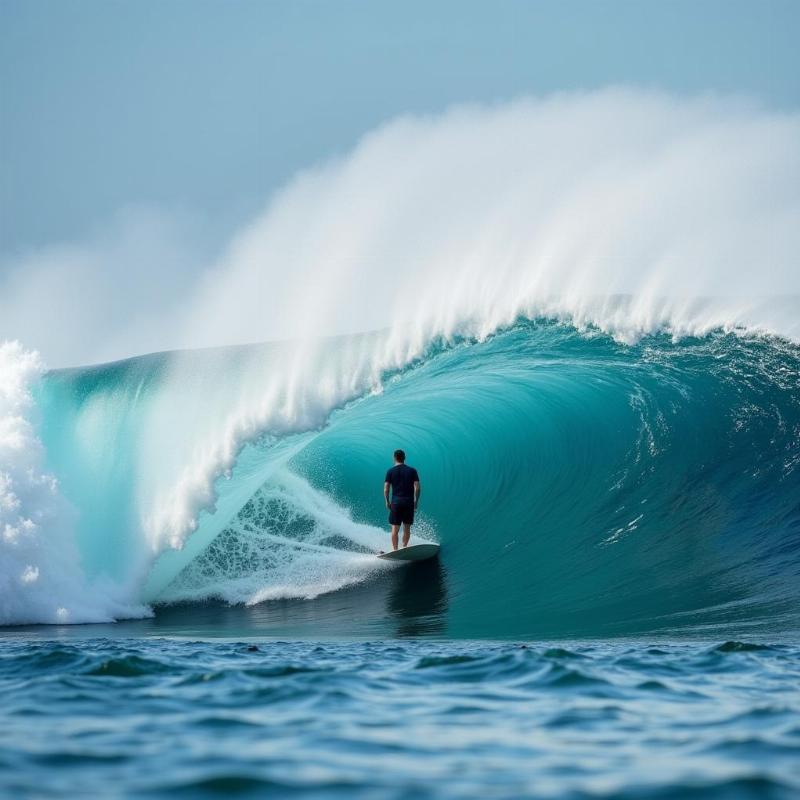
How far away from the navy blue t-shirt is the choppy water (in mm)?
4921

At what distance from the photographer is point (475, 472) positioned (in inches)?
574

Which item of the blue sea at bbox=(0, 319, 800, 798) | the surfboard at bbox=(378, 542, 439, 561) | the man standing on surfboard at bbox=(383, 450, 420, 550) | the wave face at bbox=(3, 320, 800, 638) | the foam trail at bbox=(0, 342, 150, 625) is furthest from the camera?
the surfboard at bbox=(378, 542, 439, 561)

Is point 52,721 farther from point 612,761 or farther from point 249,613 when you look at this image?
point 249,613

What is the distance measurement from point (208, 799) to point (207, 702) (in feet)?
5.46

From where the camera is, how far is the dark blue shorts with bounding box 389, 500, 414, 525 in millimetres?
11359

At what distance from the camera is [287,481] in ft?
45.0

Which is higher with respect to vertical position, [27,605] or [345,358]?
[345,358]

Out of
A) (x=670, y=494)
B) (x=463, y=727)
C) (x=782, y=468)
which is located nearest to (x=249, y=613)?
(x=670, y=494)

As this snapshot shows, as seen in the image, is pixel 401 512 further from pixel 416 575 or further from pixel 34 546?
pixel 34 546

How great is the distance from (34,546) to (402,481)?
4.22 metres

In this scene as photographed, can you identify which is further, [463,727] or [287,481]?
[287,481]

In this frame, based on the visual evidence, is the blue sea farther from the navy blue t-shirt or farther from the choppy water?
the navy blue t-shirt

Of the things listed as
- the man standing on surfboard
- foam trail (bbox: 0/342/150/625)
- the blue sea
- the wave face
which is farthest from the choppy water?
the man standing on surfboard

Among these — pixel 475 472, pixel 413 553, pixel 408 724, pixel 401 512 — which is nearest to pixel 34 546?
pixel 401 512
